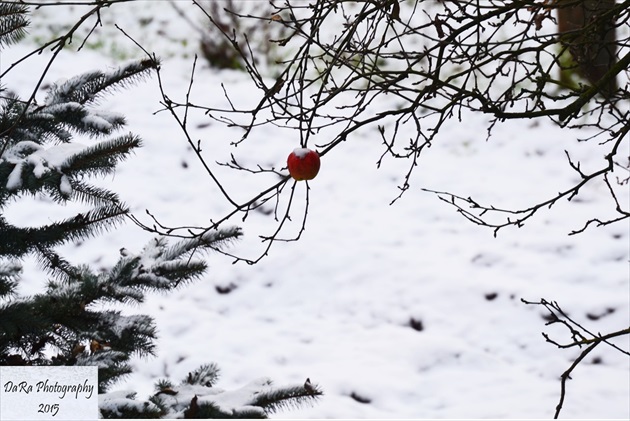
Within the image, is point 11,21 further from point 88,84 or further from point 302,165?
point 302,165

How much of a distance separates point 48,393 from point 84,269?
463 mm

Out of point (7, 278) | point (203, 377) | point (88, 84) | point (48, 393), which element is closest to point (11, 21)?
point (88, 84)

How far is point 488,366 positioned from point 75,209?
2676 millimetres

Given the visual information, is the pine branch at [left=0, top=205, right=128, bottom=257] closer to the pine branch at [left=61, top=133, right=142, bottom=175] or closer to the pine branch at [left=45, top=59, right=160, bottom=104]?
the pine branch at [left=61, top=133, right=142, bottom=175]

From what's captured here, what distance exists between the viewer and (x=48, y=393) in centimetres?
195

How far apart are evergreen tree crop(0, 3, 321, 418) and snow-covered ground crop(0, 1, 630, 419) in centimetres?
61

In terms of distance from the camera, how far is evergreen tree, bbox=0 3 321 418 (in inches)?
77.2

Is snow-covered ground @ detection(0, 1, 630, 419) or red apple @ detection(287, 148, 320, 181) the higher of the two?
snow-covered ground @ detection(0, 1, 630, 419)

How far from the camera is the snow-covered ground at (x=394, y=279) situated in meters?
3.27

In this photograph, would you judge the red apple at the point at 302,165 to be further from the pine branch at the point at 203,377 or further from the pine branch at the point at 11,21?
the pine branch at the point at 203,377

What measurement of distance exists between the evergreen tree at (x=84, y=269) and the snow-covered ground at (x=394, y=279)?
608 millimetres

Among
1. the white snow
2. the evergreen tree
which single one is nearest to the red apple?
the evergreen tree

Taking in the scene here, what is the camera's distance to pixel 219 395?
→ 7.24ft

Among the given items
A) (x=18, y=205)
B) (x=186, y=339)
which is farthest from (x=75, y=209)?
(x=186, y=339)
